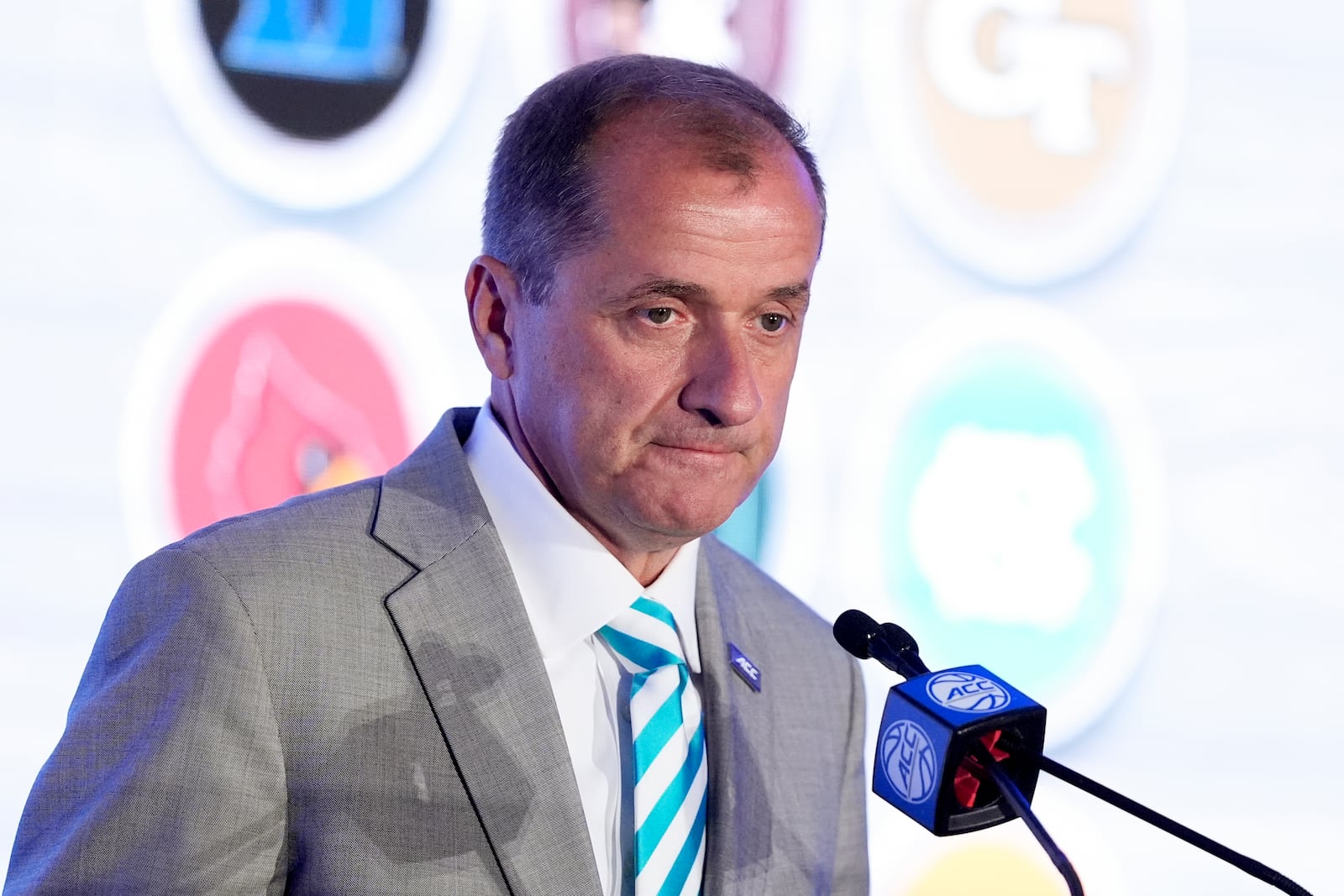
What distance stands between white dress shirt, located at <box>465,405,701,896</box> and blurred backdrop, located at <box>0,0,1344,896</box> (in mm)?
702

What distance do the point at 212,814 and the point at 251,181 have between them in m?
1.20

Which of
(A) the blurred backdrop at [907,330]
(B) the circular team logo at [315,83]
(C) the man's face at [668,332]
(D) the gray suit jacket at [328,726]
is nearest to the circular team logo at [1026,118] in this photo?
(A) the blurred backdrop at [907,330]

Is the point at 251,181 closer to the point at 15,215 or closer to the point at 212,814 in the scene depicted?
the point at 15,215

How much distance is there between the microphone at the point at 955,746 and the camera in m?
1.14

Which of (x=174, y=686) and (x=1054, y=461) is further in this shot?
(x=1054, y=461)

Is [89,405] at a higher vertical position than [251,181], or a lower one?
lower

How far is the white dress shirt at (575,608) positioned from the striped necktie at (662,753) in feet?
0.09

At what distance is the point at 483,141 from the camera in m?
2.32

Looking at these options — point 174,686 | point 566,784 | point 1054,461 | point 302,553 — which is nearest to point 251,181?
point 302,553

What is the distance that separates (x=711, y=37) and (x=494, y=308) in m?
0.94

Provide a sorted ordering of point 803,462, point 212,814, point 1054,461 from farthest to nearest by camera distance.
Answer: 1. point 1054,461
2. point 803,462
3. point 212,814

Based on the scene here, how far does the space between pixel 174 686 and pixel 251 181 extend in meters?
1.09

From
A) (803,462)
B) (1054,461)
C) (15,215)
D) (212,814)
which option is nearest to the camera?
(212,814)

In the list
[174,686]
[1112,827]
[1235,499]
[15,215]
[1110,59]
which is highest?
[1110,59]
